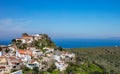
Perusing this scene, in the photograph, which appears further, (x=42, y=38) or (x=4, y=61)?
(x=42, y=38)

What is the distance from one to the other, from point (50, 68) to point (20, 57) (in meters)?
6.46

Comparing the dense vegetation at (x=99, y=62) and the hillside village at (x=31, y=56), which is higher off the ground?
the hillside village at (x=31, y=56)

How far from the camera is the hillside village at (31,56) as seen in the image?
44.8 meters

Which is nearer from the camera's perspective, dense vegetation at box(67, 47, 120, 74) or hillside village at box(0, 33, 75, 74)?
hillside village at box(0, 33, 75, 74)

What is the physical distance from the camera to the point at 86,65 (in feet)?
210

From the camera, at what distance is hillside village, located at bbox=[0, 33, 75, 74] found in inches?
1766

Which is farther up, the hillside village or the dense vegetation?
the hillside village

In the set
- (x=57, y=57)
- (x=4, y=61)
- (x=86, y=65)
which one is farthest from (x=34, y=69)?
(x=86, y=65)

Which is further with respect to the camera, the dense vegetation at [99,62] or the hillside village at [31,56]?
the dense vegetation at [99,62]

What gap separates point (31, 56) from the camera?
51.8m

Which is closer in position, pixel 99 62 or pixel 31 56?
pixel 31 56

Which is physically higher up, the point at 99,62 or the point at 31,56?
the point at 31,56

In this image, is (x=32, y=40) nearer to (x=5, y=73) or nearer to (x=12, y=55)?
(x=12, y=55)

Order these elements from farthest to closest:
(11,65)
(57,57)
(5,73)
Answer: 1. (57,57)
2. (11,65)
3. (5,73)
